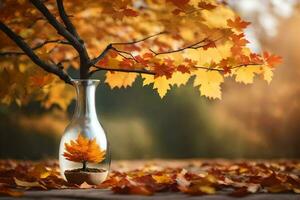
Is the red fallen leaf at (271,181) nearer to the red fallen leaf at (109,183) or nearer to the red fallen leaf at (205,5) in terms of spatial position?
the red fallen leaf at (109,183)

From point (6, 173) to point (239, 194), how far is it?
1.85 m

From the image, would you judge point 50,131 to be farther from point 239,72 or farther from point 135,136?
point 239,72

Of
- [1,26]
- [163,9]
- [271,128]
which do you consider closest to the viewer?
[1,26]

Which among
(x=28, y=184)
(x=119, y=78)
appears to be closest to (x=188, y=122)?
(x=119, y=78)

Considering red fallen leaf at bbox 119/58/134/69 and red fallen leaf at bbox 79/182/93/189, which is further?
red fallen leaf at bbox 119/58/134/69

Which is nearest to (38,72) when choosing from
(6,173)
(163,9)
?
(6,173)

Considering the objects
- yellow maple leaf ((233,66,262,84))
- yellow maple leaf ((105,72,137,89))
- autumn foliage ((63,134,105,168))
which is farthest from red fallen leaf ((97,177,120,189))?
yellow maple leaf ((233,66,262,84))

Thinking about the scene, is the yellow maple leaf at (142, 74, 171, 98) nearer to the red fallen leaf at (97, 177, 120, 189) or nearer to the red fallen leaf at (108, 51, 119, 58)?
the red fallen leaf at (108, 51, 119, 58)

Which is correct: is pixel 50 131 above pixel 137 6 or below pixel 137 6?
below

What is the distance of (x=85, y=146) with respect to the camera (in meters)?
Answer: 3.12

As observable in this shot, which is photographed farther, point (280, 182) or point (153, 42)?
point (153, 42)

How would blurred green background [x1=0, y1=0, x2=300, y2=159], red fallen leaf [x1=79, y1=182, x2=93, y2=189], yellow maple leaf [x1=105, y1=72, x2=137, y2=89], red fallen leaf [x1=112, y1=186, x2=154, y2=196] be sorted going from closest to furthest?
red fallen leaf [x1=112, y1=186, x2=154, y2=196] < red fallen leaf [x1=79, y1=182, x2=93, y2=189] < yellow maple leaf [x1=105, y1=72, x2=137, y2=89] < blurred green background [x1=0, y1=0, x2=300, y2=159]

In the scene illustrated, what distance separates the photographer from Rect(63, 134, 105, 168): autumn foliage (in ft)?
10.2

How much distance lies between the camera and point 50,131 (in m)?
10.1
